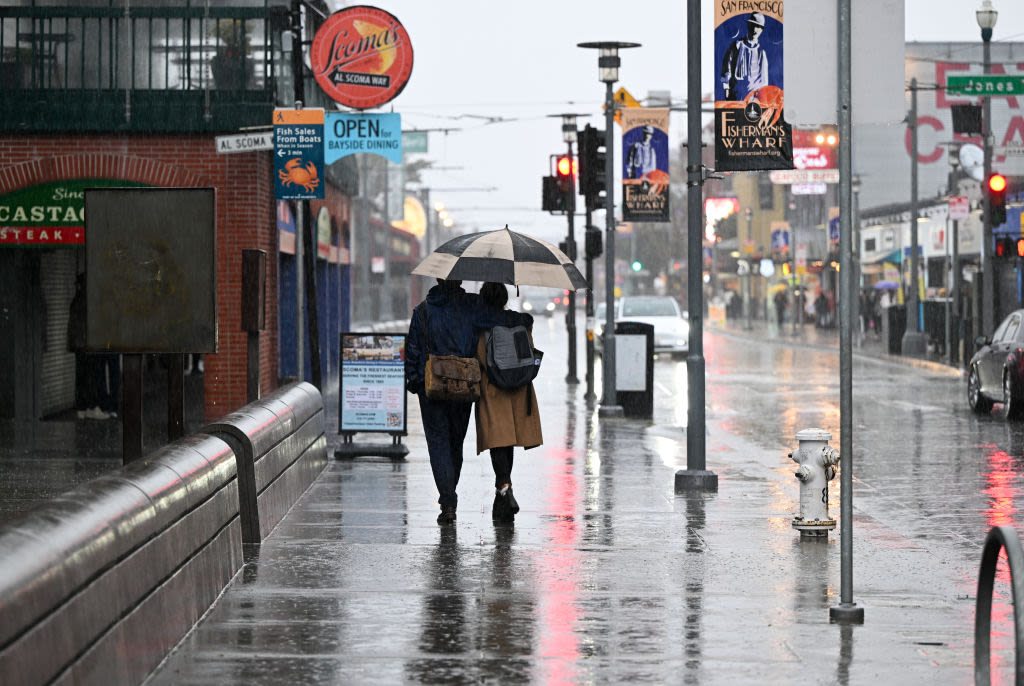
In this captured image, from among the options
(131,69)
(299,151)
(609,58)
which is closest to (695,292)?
(299,151)

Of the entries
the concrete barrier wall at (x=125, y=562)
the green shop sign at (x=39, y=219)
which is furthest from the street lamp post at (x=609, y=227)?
Answer: the concrete barrier wall at (x=125, y=562)

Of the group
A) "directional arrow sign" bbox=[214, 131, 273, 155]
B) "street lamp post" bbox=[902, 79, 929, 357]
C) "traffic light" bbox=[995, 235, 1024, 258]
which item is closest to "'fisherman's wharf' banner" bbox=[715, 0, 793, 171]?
"directional arrow sign" bbox=[214, 131, 273, 155]

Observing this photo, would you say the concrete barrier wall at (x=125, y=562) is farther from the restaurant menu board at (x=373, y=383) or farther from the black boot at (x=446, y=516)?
the restaurant menu board at (x=373, y=383)

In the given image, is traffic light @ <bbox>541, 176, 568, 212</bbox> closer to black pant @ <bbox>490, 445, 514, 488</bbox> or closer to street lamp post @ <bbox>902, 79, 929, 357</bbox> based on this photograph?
street lamp post @ <bbox>902, 79, 929, 357</bbox>

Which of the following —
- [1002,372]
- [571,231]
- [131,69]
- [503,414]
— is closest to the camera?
[503,414]

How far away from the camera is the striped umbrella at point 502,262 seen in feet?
34.8

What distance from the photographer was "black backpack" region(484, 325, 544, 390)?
1048 cm

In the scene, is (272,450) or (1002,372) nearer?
(272,450)

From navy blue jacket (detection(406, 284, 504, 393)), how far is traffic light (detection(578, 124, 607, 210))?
12.6 m

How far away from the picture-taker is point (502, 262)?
1075 cm

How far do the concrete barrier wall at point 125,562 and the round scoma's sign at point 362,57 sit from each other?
10889mm

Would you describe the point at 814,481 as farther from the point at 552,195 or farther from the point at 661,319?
the point at 661,319

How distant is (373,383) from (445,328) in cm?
480

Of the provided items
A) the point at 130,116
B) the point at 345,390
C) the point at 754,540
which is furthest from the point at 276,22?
the point at 754,540
